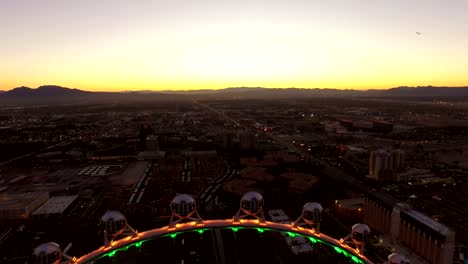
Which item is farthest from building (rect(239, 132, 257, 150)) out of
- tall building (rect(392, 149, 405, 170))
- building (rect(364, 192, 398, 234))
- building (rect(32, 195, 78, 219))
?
building (rect(364, 192, 398, 234))

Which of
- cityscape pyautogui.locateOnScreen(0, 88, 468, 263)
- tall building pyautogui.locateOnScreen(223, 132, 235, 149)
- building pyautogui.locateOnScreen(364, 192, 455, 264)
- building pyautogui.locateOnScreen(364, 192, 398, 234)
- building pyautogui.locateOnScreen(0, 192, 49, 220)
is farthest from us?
tall building pyautogui.locateOnScreen(223, 132, 235, 149)

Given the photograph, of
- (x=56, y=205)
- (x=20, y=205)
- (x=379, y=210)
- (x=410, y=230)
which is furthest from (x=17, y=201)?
Result: (x=410, y=230)

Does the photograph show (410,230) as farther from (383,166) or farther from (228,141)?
(228,141)

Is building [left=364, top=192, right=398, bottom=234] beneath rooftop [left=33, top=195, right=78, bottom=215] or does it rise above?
above

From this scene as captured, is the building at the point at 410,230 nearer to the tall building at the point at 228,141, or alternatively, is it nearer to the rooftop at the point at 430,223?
the rooftop at the point at 430,223

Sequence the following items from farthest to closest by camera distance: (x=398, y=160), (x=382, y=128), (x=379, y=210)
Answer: (x=382, y=128)
(x=398, y=160)
(x=379, y=210)

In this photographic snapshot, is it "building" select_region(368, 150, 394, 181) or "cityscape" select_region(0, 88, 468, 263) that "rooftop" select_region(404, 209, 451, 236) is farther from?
"building" select_region(368, 150, 394, 181)

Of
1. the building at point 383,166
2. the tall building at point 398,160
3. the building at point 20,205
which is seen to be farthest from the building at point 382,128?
the building at point 20,205
